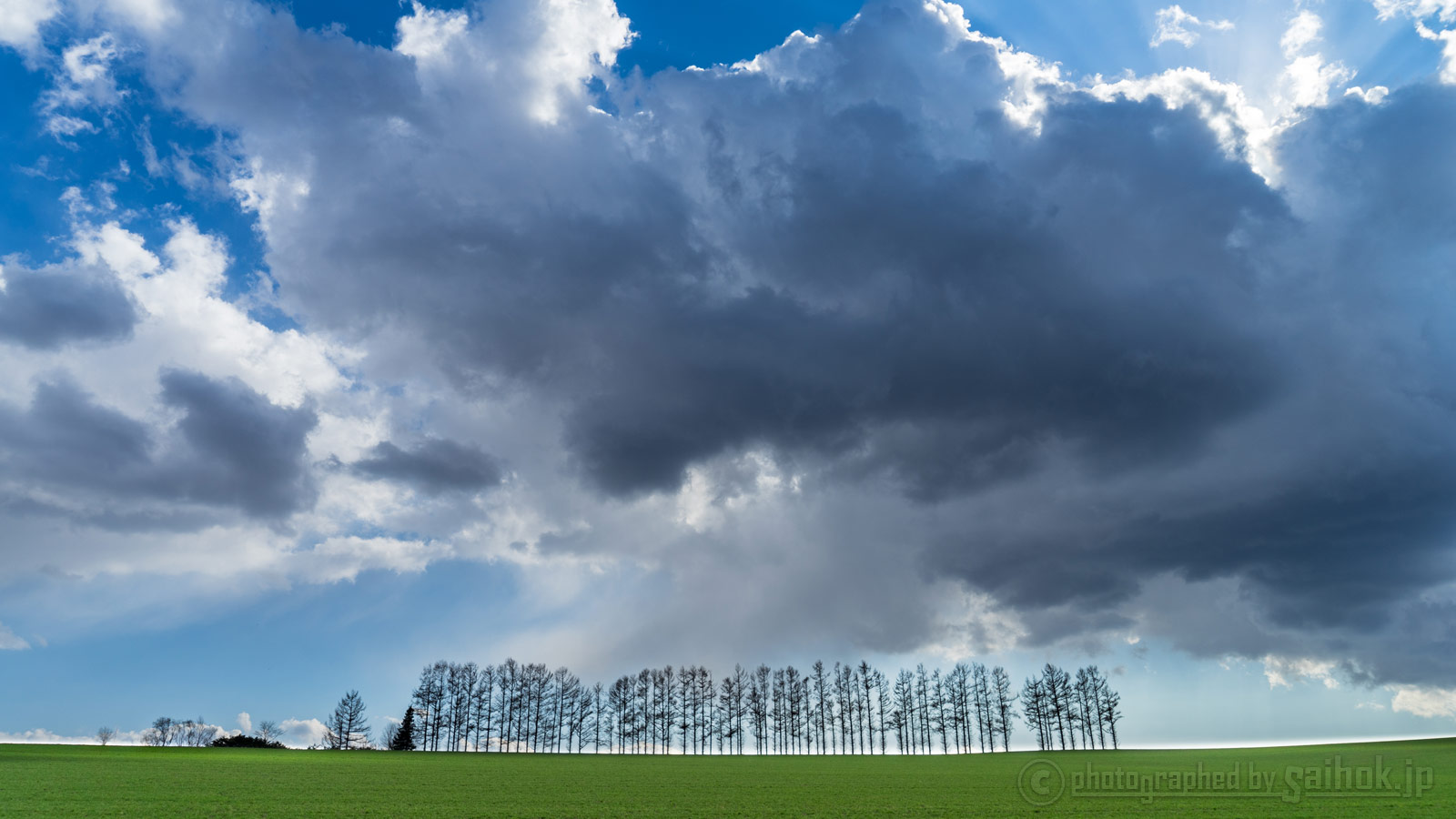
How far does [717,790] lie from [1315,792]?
4230 centimetres

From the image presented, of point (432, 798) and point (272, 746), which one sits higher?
point (432, 798)

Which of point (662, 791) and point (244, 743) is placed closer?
point (662, 791)

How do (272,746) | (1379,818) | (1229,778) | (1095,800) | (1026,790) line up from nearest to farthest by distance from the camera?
(1379,818)
(1095,800)
(1026,790)
(1229,778)
(272,746)

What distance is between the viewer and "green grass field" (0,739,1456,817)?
45.7 meters

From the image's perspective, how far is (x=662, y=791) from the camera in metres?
61.5

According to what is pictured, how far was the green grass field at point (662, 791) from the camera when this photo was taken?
45719mm

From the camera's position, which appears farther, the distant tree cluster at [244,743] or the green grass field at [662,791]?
the distant tree cluster at [244,743]

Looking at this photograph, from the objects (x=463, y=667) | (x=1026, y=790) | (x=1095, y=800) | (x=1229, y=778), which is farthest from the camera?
(x=463, y=667)

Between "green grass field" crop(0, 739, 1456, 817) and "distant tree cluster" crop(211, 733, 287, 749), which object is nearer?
"green grass field" crop(0, 739, 1456, 817)

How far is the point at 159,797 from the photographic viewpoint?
5066 cm

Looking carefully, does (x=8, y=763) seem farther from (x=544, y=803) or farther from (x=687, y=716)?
(x=687, y=716)

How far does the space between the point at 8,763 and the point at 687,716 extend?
10923 cm

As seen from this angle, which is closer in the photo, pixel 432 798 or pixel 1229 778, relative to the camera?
pixel 432 798

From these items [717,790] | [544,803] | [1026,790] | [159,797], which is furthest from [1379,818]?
[159,797]
